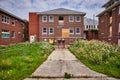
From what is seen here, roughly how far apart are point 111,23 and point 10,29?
2016 cm

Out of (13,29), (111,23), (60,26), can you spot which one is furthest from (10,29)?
(111,23)

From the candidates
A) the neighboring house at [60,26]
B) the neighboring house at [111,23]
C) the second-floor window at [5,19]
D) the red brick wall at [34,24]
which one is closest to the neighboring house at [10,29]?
the second-floor window at [5,19]

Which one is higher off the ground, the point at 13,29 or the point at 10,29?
the point at 13,29

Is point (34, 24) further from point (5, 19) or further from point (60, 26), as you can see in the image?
point (5, 19)

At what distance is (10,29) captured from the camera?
39.4 metres

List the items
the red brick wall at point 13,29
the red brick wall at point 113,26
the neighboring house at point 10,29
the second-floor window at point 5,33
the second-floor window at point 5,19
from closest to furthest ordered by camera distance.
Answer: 1. the red brick wall at point 113,26
2. the neighboring house at point 10,29
3. the red brick wall at point 13,29
4. the second-floor window at point 5,19
5. the second-floor window at point 5,33

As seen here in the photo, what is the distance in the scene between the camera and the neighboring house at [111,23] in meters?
33.2

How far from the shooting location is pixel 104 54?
590 inches

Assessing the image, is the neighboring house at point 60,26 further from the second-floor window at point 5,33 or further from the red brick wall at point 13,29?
the second-floor window at point 5,33

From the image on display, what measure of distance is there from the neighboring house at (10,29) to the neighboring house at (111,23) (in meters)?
19.3

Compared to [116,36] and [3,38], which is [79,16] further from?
[3,38]

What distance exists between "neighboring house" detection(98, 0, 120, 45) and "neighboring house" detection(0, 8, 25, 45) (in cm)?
1927

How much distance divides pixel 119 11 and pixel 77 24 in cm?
1452

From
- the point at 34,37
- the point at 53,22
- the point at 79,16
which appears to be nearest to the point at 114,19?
the point at 79,16
